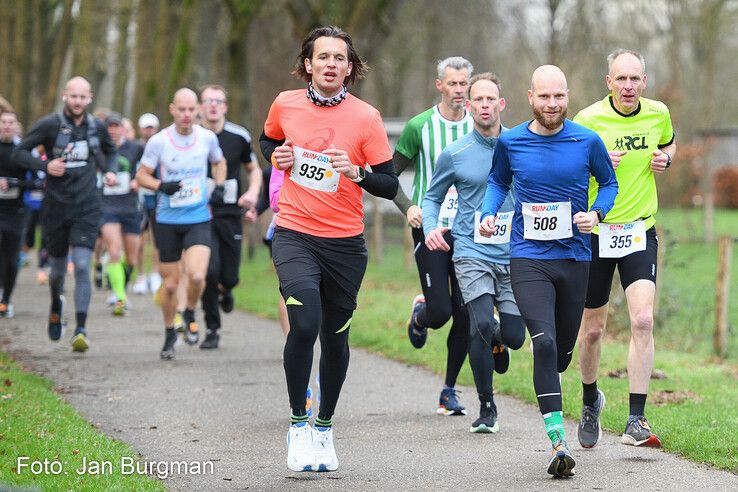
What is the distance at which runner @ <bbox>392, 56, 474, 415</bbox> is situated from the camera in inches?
329

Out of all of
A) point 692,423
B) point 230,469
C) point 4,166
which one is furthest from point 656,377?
point 4,166

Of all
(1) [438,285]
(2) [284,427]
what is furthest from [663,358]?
(2) [284,427]

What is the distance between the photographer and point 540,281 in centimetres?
686

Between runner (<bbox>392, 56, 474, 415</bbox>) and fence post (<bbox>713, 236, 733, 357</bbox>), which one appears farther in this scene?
fence post (<bbox>713, 236, 733, 357</bbox>)

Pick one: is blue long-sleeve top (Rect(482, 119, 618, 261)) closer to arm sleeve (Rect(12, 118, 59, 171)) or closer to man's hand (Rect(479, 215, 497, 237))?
man's hand (Rect(479, 215, 497, 237))

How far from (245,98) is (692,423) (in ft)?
56.5

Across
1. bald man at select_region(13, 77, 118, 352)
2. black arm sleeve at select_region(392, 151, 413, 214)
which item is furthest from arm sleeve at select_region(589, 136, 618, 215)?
bald man at select_region(13, 77, 118, 352)

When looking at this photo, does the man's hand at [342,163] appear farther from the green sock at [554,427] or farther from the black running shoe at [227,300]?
the black running shoe at [227,300]

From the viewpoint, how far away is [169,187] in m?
11.0

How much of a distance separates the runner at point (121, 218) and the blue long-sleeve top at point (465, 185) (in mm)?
7578

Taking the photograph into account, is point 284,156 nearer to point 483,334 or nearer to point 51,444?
point 483,334

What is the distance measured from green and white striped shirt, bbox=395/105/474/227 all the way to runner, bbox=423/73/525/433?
336 mm

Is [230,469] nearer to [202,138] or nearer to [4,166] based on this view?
[202,138]

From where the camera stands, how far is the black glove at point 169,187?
11.0 m
